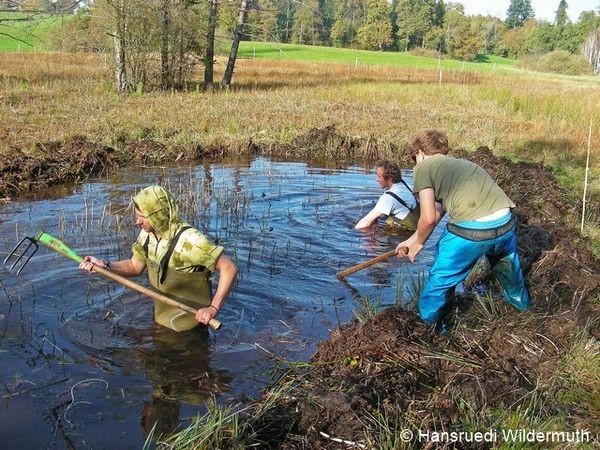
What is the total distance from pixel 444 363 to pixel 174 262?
2.25m

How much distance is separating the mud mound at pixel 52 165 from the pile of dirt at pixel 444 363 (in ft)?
22.7

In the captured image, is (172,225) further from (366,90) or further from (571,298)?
(366,90)

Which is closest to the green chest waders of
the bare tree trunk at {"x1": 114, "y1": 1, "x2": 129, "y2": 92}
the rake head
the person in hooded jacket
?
the person in hooded jacket

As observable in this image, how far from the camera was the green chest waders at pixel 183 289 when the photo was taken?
4.68 meters

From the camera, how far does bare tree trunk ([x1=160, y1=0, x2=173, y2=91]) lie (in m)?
19.8

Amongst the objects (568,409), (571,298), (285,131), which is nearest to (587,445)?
(568,409)

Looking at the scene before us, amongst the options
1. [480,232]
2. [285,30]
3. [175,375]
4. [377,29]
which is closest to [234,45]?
[285,30]

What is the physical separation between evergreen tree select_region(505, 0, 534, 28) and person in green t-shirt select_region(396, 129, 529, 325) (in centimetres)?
17634

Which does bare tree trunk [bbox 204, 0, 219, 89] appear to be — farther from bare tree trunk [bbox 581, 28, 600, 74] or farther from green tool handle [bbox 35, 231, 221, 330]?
bare tree trunk [bbox 581, 28, 600, 74]

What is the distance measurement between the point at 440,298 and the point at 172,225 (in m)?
2.34

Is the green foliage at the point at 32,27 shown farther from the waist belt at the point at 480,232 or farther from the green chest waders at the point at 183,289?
the waist belt at the point at 480,232

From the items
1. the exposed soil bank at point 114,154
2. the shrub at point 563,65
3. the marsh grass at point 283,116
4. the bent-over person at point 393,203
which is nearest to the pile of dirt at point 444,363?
the bent-over person at point 393,203

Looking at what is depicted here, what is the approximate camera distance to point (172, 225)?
4477 mm

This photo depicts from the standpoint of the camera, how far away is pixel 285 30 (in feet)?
118
